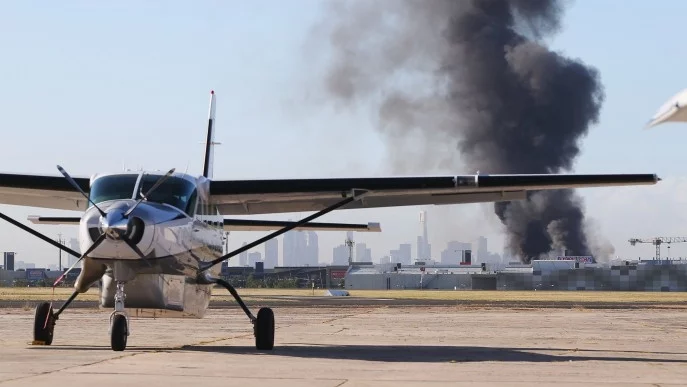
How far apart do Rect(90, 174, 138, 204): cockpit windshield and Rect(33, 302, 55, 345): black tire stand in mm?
2263

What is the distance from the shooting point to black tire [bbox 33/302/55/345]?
60.3 feet

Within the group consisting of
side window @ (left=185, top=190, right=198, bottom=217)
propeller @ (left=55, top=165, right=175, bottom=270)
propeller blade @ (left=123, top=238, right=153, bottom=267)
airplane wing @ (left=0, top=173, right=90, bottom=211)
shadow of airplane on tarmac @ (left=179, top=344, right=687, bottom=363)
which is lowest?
shadow of airplane on tarmac @ (left=179, top=344, right=687, bottom=363)

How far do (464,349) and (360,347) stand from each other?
1.85 meters

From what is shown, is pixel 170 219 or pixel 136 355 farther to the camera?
pixel 170 219

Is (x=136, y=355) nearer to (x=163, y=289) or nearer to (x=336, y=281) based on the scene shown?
(x=163, y=289)

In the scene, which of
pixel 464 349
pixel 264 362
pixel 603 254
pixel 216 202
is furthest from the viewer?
pixel 603 254

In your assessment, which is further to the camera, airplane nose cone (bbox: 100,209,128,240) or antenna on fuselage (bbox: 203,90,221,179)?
antenna on fuselage (bbox: 203,90,221,179)

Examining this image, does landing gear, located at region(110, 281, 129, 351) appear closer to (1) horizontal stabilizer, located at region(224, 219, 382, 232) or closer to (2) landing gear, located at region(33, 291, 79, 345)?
(2) landing gear, located at region(33, 291, 79, 345)

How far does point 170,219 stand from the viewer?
17250mm

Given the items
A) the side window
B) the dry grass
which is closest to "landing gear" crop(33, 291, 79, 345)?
the side window

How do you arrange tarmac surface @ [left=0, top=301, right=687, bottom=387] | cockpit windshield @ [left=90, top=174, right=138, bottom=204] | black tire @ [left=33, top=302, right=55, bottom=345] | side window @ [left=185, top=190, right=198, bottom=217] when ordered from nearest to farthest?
1. tarmac surface @ [left=0, top=301, right=687, bottom=387]
2. cockpit windshield @ [left=90, top=174, right=138, bottom=204]
3. side window @ [left=185, top=190, right=198, bottom=217]
4. black tire @ [left=33, top=302, right=55, bottom=345]

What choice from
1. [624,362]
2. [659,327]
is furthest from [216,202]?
[659,327]

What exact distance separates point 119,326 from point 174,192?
8.26 ft

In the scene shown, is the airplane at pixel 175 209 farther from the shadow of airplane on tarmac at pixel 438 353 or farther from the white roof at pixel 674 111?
the white roof at pixel 674 111
